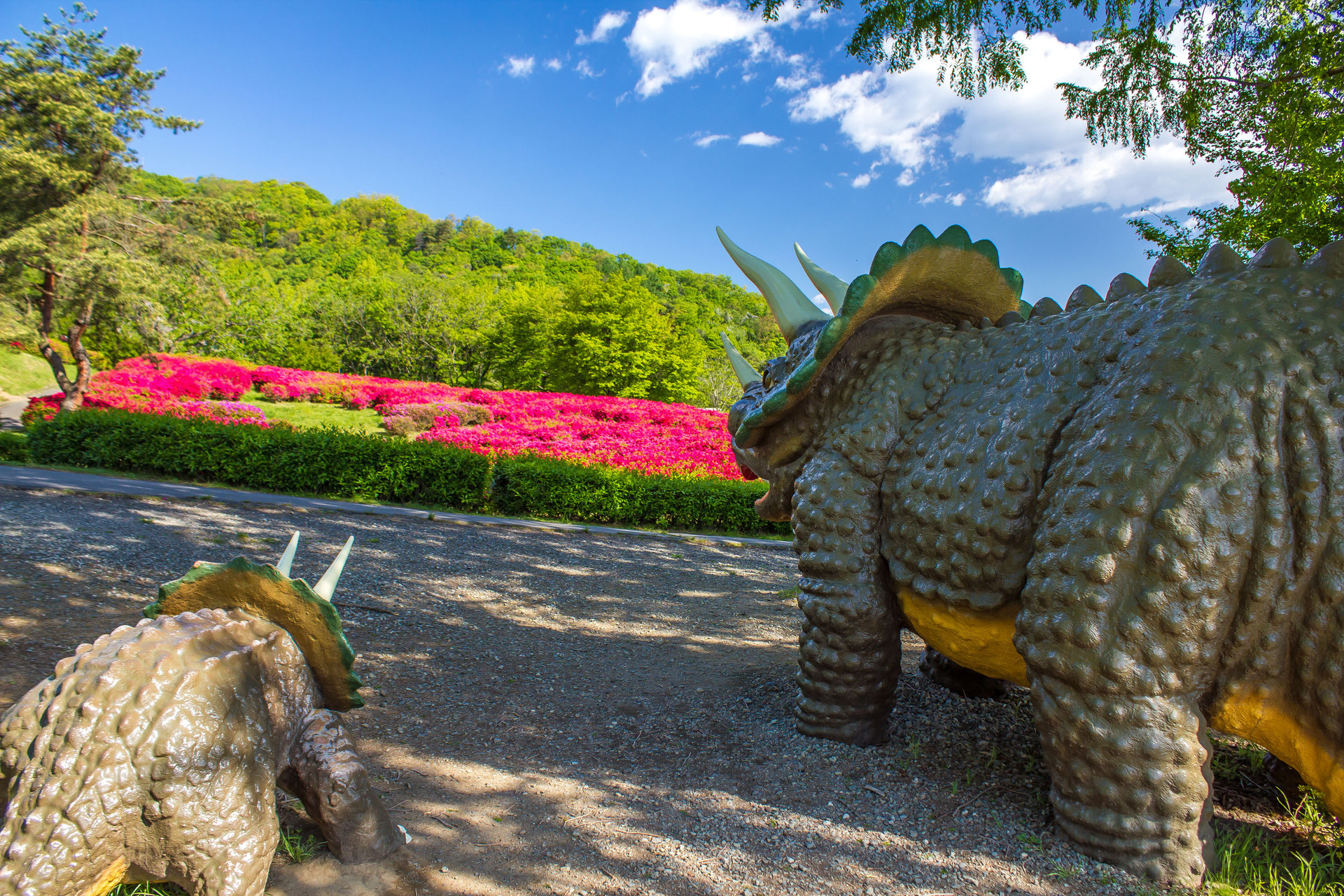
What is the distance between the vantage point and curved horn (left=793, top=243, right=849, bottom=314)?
360 centimetres

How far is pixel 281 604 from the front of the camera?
238 cm

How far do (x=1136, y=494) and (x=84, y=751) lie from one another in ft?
9.33

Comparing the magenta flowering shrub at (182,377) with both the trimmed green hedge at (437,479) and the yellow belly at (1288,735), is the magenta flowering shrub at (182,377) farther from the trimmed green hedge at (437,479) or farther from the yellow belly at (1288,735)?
the yellow belly at (1288,735)

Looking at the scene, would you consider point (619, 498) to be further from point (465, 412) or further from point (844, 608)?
point (465, 412)

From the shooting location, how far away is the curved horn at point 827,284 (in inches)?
142

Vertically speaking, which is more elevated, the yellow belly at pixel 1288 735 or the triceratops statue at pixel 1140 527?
the triceratops statue at pixel 1140 527

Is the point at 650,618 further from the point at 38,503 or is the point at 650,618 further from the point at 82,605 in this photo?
the point at 38,503

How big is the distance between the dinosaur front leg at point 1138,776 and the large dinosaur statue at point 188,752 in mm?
2216

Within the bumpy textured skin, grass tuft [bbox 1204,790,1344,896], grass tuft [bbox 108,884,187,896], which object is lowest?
grass tuft [bbox 108,884,187,896]

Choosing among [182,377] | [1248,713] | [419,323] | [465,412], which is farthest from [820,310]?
[419,323]

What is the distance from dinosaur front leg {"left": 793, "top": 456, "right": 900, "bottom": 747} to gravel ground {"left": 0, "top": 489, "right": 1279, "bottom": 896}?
0.57ft

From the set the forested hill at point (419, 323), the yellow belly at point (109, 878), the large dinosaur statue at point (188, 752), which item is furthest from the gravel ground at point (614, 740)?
the forested hill at point (419, 323)

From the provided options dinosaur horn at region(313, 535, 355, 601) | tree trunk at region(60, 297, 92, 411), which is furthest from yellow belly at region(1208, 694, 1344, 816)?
tree trunk at region(60, 297, 92, 411)

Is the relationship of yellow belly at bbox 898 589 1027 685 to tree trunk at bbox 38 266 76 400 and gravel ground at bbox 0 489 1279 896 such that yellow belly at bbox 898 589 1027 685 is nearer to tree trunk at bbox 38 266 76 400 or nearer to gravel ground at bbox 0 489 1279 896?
gravel ground at bbox 0 489 1279 896
